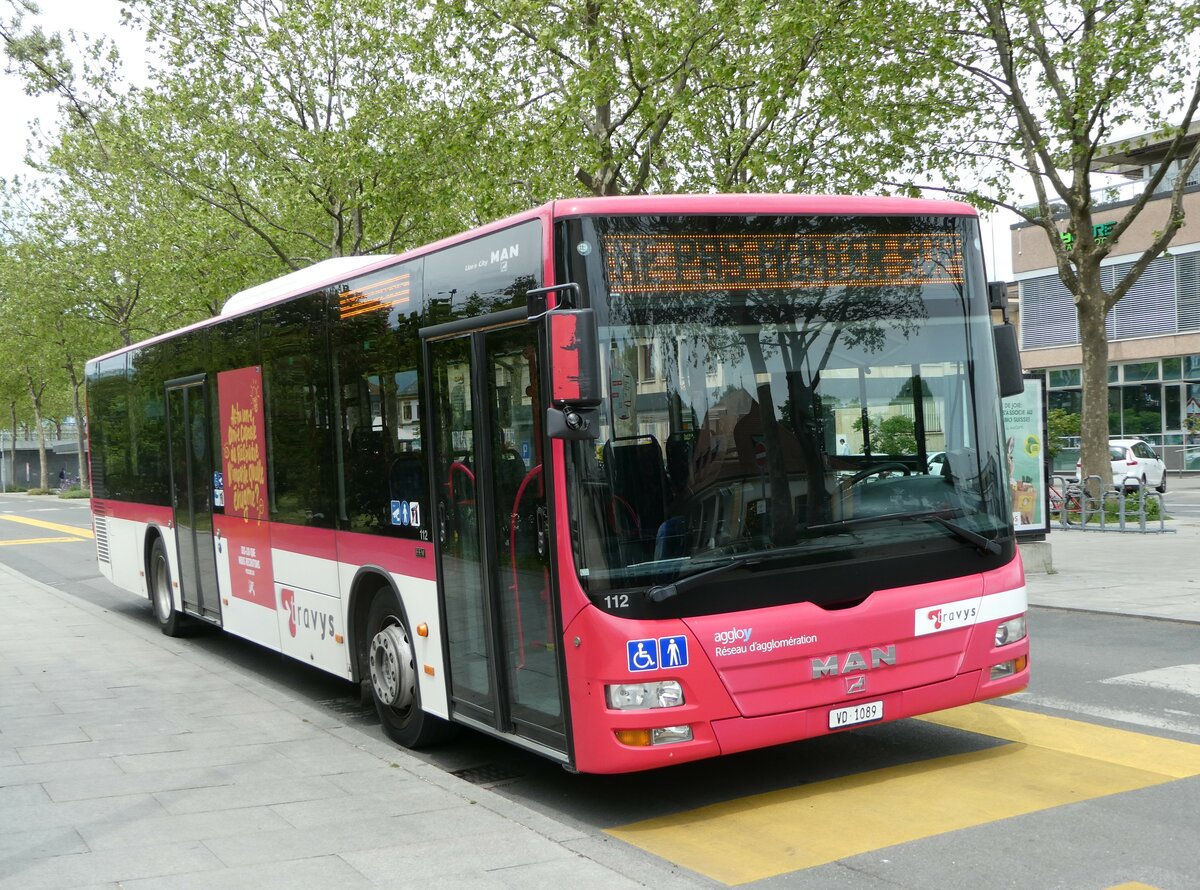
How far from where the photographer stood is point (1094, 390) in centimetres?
2227

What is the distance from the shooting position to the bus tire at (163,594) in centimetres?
1303

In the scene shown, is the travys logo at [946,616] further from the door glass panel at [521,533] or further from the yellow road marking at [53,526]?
the yellow road marking at [53,526]

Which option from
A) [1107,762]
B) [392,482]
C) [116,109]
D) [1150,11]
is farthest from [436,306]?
[116,109]

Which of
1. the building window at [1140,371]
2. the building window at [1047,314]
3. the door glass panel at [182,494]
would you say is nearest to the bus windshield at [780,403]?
the door glass panel at [182,494]

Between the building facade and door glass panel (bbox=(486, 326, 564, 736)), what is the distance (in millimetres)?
35360

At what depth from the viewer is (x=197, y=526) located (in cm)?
1185

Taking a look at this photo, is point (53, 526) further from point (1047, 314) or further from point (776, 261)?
point (776, 261)

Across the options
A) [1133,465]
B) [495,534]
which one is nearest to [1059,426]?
[1133,465]

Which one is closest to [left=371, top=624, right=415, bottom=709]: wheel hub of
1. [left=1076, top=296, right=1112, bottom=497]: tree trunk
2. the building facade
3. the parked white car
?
[left=1076, top=296, right=1112, bottom=497]: tree trunk

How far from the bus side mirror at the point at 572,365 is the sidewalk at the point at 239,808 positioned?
1886 millimetres

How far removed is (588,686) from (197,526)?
23.5 feet

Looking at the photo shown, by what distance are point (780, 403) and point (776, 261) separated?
0.71 meters

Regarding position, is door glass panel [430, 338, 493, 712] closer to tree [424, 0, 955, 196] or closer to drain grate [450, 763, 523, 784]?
drain grate [450, 763, 523, 784]

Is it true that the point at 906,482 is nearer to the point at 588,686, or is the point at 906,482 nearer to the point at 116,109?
the point at 588,686
